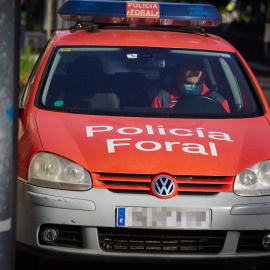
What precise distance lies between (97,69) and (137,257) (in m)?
1.75

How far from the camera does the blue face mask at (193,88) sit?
6.25 meters

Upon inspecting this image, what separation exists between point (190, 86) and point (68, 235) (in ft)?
5.79

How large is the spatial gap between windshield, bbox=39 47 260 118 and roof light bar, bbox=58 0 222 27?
0.49 metres

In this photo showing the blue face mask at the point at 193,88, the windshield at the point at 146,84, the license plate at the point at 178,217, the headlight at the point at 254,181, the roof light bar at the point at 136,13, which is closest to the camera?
the license plate at the point at 178,217

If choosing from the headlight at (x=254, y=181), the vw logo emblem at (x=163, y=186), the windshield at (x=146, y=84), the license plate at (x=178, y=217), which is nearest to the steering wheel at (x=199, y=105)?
the windshield at (x=146, y=84)

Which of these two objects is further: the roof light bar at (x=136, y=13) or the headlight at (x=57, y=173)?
the roof light bar at (x=136, y=13)

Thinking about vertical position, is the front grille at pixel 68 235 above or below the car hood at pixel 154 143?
below

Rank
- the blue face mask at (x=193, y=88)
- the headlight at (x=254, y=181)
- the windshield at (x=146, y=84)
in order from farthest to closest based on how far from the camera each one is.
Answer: the blue face mask at (x=193, y=88), the windshield at (x=146, y=84), the headlight at (x=254, y=181)

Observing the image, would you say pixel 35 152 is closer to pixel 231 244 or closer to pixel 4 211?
pixel 231 244

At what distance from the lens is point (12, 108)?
11.6 ft

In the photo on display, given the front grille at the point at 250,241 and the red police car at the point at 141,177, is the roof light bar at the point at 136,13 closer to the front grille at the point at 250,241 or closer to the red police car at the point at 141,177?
the red police car at the point at 141,177

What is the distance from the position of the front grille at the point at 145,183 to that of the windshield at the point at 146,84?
882 millimetres

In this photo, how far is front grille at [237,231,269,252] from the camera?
4980mm

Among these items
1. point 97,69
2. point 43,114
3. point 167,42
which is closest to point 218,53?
point 167,42
